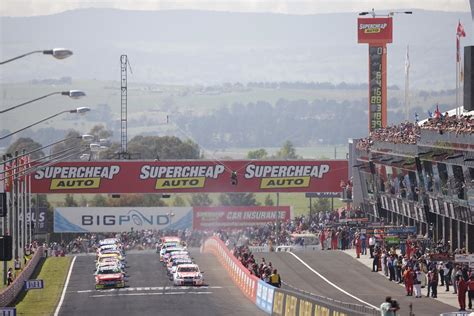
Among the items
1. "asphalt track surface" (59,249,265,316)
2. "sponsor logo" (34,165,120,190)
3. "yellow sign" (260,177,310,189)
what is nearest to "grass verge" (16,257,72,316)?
"asphalt track surface" (59,249,265,316)

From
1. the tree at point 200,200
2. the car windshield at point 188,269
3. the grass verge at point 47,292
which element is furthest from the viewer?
the tree at point 200,200

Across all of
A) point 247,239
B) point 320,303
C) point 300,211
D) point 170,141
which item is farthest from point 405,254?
point 170,141

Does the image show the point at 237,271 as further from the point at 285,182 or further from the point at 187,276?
the point at 285,182

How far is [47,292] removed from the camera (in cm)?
5081

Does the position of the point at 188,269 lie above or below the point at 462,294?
below

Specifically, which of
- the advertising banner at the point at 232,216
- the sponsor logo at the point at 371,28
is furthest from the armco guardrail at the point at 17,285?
the advertising banner at the point at 232,216

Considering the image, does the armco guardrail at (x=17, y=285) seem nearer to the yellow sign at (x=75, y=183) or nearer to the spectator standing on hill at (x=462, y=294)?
the spectator standing on hill at (x=462, y=294)

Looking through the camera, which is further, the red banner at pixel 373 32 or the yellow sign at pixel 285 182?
the yellow sign at pixel 285 182

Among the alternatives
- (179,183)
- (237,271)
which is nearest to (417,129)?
(237,271)

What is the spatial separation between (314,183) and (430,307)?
4933 centimetres

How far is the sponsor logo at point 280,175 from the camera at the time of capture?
88.9 metres

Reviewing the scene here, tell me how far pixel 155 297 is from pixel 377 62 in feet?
137

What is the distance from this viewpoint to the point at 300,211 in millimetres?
Answer: 180250

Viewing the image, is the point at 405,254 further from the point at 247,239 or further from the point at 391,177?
the point at 247,239
